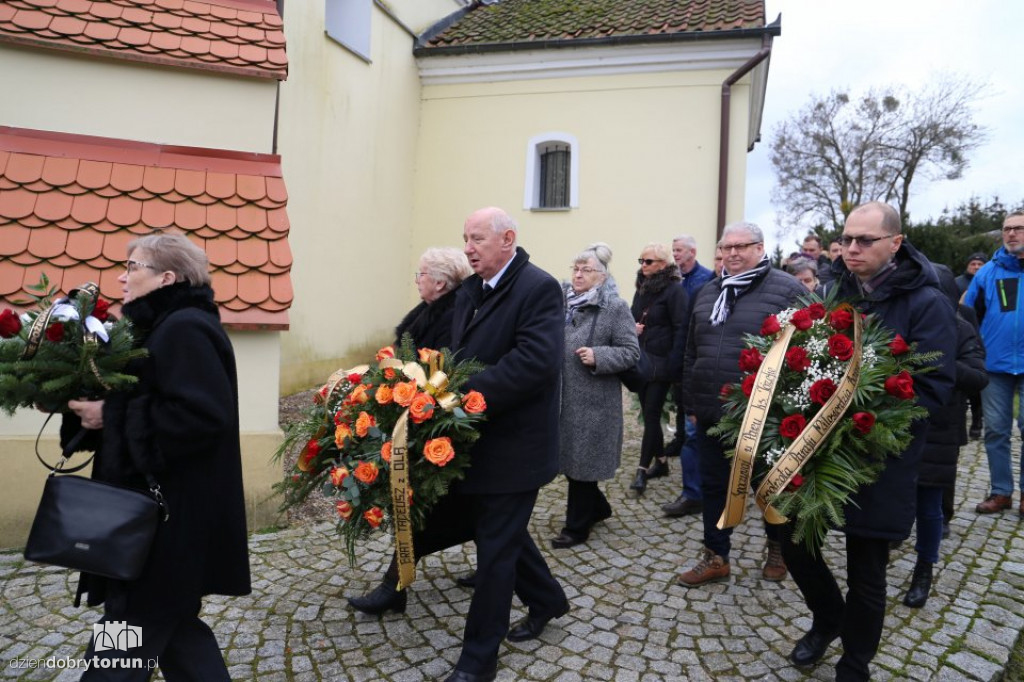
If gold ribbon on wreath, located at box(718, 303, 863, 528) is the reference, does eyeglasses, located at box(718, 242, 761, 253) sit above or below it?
above

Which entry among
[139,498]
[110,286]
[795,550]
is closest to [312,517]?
[110,286]

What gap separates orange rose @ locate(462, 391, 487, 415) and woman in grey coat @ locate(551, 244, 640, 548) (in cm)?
172

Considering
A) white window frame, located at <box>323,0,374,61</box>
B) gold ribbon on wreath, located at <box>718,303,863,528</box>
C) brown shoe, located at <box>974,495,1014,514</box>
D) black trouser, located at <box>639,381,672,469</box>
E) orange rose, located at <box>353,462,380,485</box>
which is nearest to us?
gold ribbon on wreath, located at <box>718,303,863,528</box>

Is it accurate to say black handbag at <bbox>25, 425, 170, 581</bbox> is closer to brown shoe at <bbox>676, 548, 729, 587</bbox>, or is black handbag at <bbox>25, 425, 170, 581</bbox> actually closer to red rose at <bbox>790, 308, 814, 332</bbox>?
red rose at <bbox>790, 308, 814, 332</bbox>

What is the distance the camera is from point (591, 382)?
14.5 feet

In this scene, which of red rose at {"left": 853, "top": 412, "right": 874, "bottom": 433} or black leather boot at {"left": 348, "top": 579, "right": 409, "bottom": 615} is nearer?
red rose at {"left": 853, "top": 412, "right": 874, "bottom": 433}

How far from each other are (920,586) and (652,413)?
228 centimetres

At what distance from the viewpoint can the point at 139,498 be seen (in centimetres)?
219

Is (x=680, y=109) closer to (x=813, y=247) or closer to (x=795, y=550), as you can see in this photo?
(x=813, y=247)

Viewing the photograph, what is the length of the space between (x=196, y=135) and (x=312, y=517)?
2.83 metres

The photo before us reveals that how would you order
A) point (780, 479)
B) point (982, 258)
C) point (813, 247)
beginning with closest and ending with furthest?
1. point (780, 479)
2. point (982, 258)
3. point (813, 247)

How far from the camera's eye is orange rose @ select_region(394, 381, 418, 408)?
8.93ft

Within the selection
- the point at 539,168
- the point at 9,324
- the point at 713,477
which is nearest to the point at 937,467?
the point at 713,477

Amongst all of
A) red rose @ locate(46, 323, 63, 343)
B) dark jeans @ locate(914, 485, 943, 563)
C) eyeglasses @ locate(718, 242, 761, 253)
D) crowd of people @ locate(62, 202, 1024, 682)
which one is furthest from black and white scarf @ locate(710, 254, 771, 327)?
red rose @ locate(46, 323, 63, 343)
